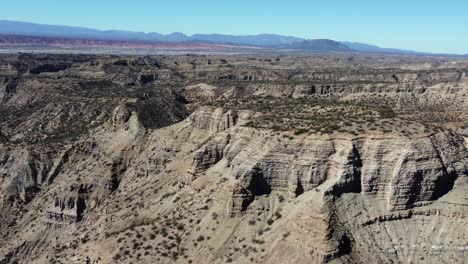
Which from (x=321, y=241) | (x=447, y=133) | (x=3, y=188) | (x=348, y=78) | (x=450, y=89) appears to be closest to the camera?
(x=321, y=241)

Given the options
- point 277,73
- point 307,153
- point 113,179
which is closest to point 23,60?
point 277,73

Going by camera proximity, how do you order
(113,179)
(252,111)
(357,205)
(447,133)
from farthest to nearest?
1. (113,179)
2. (252,111)
3. (447,133)
4. (357,205)

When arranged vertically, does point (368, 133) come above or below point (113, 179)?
above

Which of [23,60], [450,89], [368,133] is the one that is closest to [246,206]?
[368,133]

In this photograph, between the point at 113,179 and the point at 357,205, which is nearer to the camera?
the point at 357,205

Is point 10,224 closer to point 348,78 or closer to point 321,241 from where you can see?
point 321,241

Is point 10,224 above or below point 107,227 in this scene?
below

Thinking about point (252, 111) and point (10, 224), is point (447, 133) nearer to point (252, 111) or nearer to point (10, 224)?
point (252, 111)

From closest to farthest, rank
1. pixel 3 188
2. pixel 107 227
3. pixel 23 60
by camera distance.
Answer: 1. pixel 107 227
2. pixel 3 188
3. pixel 23 60

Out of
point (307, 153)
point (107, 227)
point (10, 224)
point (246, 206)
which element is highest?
point (307, 153)
